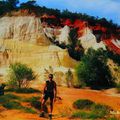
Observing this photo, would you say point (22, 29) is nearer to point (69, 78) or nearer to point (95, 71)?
point (69, 78)

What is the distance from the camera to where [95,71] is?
201 ft

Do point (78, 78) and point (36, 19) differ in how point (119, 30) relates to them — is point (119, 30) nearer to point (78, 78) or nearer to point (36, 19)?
point (36, 19)

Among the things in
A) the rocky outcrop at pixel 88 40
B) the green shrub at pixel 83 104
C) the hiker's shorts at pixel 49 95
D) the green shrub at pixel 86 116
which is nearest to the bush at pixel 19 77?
the green shrub at pixel 83 104

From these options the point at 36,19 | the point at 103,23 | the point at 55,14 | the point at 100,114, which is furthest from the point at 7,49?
the point at 100,114

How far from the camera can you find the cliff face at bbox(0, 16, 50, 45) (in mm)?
76812

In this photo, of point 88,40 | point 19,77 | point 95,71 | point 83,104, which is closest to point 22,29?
point 88,40

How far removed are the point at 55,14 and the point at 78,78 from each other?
124ft

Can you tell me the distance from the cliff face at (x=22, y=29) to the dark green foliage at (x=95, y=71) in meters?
15.0

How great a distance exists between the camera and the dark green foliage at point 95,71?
199ft

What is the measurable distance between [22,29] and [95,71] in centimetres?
2075

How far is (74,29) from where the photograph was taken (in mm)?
88938

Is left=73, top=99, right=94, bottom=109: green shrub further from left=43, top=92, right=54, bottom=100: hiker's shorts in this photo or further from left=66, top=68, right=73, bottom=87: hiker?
left=66, top=68, right=73, bottom=87: hiker

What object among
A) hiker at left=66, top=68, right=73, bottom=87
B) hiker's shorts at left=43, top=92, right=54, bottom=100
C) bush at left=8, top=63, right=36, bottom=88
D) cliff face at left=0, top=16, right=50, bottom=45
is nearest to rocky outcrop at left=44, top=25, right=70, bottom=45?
cliff face at left=0, top=16, right=50, bottom=45

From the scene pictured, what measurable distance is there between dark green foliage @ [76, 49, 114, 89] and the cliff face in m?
15.0
